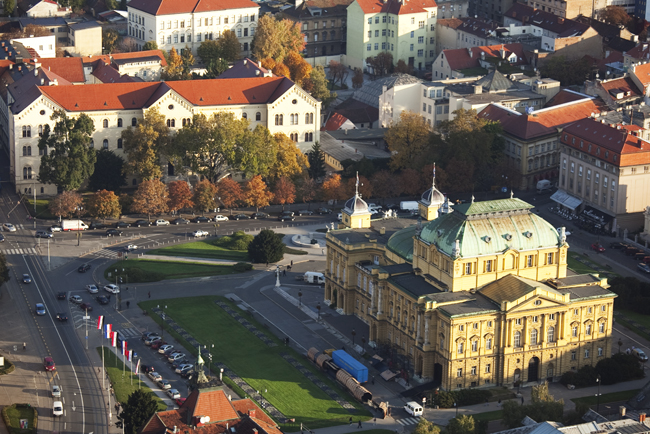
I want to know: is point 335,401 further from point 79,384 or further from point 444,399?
point 79,384

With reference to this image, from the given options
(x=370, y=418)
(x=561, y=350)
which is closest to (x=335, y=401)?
(x=370, y=418)

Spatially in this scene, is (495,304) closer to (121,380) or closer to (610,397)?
(610,397)

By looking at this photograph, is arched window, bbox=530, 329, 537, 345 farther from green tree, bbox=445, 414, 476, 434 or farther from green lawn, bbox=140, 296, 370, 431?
green lawn, bbox=140, 296, 370, 431

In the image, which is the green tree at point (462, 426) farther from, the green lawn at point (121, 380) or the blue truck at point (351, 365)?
the green lawn at point (121, 380)

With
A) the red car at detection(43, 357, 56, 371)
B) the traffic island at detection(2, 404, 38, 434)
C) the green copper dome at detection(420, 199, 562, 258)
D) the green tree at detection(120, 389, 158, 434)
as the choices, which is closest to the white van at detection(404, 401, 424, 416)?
the green copper dome at detection(420, 199, 562, 258)

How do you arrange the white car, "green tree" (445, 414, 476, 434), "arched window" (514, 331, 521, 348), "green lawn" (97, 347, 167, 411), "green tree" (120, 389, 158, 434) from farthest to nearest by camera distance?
"arched window" (514, 331, 521, 348) < "green lawn" (97, 347, 167, 411) < the white car < "green tree" (445, 414, 476, 434) < "green tree" (120, 389, 158, 434)
